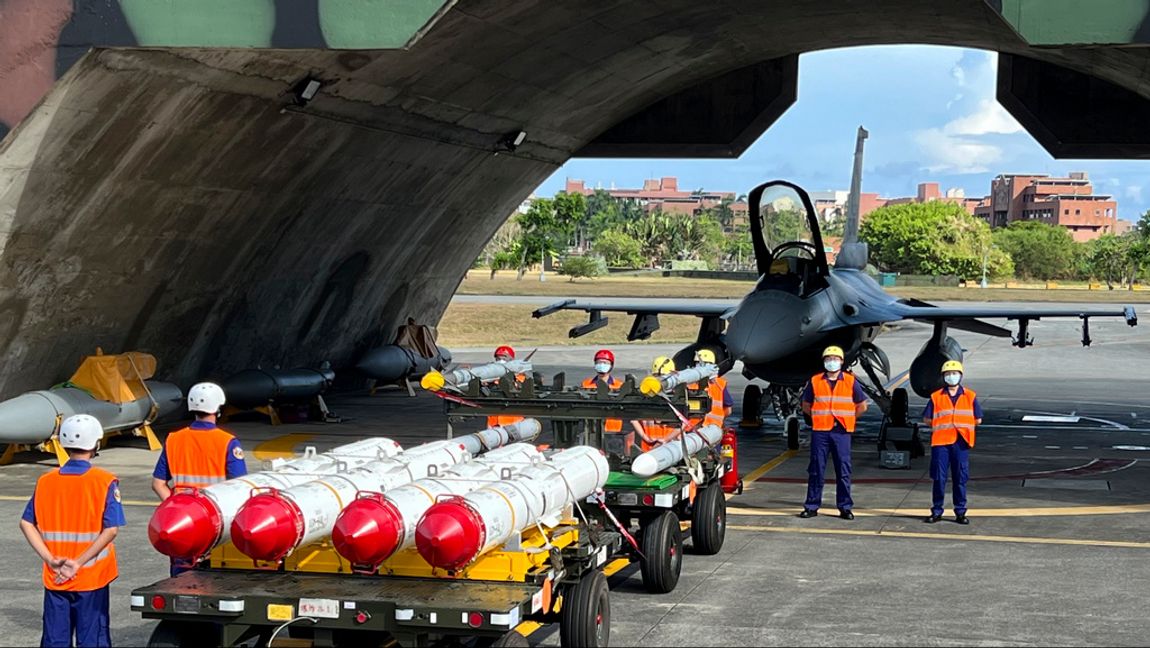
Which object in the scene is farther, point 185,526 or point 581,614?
point 581,614

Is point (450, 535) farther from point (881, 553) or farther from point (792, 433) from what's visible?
point (792, 433)

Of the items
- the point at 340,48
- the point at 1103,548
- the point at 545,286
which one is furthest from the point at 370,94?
the point at 545,286

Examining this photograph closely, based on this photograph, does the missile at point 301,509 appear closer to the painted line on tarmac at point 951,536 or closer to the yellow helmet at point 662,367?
the yellow helmet at point 662,367

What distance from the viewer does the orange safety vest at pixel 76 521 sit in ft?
26.5

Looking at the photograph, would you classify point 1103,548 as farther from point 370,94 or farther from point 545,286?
point 545,286

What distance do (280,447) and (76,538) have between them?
45.7 feet

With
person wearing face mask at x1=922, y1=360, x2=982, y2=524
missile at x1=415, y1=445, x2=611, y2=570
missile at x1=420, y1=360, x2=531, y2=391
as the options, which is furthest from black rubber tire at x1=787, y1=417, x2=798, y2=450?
missile at x1=415, y1=445, x2=611, y2=570

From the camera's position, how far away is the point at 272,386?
24.8 meters

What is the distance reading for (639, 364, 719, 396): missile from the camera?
1191 cm

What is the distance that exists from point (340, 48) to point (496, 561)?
934 centimetres

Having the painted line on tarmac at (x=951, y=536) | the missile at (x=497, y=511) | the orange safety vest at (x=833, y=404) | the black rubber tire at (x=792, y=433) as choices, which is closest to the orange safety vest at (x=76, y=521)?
the missile at (x=497, y=511)

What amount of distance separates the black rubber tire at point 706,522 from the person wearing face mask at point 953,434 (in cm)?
332

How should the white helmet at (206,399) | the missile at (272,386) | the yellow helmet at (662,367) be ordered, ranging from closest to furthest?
the white helmet at (206,399) < the yellow helmet at (662,367) < the missile at (272,386)

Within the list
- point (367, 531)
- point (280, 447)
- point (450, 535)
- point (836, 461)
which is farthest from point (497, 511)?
point (280, 447)
